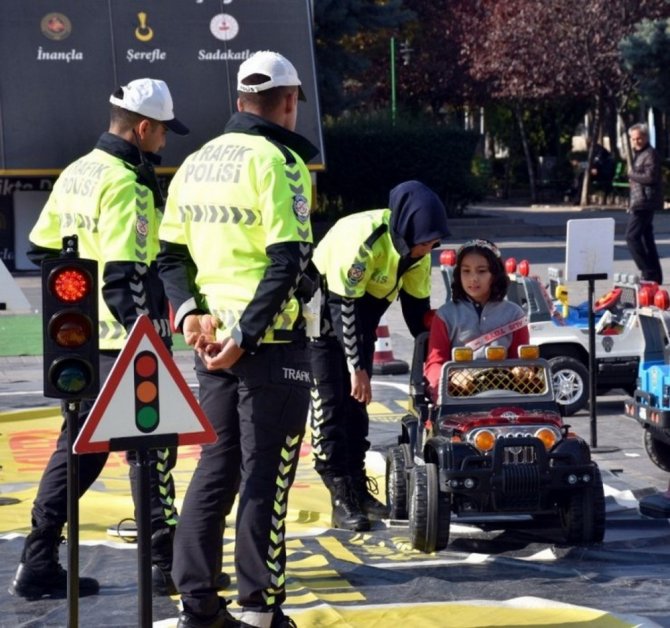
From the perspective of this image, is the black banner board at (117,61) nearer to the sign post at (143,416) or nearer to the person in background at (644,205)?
the person in background at (644,205)

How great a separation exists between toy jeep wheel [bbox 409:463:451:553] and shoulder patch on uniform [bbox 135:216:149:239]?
1.71m

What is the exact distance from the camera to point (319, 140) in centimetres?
2358

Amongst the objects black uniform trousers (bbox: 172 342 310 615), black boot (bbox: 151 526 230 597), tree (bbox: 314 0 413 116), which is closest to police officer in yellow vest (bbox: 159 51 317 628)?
black uniform trousers (bbox: 172 342 310 615)

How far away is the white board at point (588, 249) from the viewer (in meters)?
9.74

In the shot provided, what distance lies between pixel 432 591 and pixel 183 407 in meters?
1.82

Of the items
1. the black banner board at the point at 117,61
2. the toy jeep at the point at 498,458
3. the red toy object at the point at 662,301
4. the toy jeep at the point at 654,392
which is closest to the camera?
→ the toy jeep at the point at 498,458

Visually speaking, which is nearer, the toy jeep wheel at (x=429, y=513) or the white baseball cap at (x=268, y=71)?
the white baseball cap at (x=268, y=71)

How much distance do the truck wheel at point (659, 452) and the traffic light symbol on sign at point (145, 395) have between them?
475 cm

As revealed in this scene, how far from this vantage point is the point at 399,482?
760cm

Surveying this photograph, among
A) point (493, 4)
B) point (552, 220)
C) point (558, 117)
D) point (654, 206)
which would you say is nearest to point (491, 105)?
point (558, 117)

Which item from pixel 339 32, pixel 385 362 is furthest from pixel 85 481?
pixel 339 32

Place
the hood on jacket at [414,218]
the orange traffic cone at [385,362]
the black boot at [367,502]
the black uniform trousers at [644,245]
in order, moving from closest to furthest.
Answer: the hood on jacket at [414,218], the black boot at [367,502], the orange traffic cone at [385,362], the black uniform trousers at [644,245]

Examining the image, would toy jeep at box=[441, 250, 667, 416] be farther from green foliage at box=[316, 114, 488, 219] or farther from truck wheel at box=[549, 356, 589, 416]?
green foliage at box=[316, 114, 488, 219]

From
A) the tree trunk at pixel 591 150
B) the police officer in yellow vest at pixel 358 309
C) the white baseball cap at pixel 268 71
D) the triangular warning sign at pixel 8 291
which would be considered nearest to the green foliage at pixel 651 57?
the tree trunk at pixel 591 150
